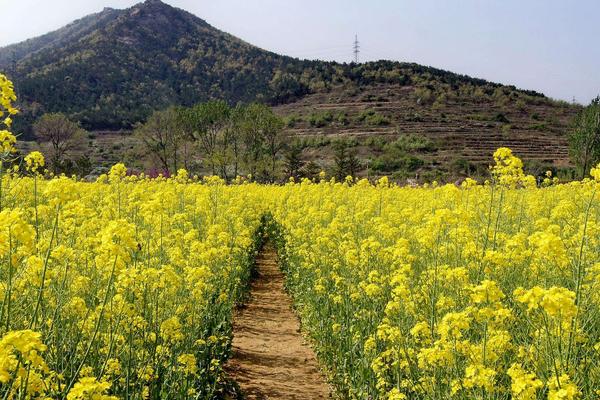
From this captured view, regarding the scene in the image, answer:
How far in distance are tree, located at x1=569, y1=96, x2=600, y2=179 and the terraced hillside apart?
3.98 metres

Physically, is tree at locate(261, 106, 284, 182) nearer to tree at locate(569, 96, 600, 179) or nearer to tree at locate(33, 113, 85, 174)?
tree at locate(33, 113, 85, 174)

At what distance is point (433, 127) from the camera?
Answer: 2697 inches

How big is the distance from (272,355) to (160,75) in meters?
109

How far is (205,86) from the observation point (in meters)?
108

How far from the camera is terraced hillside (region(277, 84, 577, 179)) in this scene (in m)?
53.3

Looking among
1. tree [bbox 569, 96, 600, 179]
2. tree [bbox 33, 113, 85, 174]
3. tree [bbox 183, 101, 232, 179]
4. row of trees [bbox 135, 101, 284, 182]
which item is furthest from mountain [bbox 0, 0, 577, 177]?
tree [bbox 33, 113, 85, 174]

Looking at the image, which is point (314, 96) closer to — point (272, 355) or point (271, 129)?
point (271, 129)

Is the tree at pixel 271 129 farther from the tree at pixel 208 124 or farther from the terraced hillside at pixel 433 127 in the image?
the terraced hillside at pixel 433 127

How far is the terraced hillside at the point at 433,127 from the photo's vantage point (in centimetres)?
5328

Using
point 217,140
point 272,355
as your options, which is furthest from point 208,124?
point 272,355

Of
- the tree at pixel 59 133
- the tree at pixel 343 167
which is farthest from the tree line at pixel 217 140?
the tree at pixel 343 167

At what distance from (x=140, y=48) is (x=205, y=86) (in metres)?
22.6

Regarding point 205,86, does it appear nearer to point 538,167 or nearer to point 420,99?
point 420,99

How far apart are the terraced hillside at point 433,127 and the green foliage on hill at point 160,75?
4225 mm
